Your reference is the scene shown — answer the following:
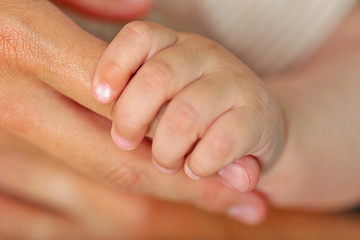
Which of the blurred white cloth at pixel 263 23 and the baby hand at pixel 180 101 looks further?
the blurred white cloth at pixel 263 23

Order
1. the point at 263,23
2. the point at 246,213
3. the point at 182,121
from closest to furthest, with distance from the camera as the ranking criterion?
the point at 182,121
the point at 246,213
the point at 263,23

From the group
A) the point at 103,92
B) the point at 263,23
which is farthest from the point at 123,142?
the point at 263,23

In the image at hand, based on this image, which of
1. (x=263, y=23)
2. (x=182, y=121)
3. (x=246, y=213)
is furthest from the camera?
(x=263, y=23)


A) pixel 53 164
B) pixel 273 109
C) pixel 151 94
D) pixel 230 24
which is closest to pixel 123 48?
pixel 151 94

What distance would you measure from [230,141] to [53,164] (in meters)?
0.33

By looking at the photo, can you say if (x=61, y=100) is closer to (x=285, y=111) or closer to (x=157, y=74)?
(x=157, y=74)

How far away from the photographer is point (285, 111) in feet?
2.10

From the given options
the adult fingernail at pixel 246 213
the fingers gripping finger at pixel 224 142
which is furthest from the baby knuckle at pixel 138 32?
the adult fingernail at pixel 246 213

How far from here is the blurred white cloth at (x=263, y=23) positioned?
774 millimetres

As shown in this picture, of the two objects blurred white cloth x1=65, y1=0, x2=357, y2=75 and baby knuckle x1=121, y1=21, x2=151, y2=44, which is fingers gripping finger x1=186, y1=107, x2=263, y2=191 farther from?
blurred white cloth x1=65, y1=0, x2=357, y2=75

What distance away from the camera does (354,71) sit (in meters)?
0.75

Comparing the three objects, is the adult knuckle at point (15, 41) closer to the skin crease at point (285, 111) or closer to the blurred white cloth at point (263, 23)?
the skin crease at point (285, 111)

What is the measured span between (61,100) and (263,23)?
0.44 meters

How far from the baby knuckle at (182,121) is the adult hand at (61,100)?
0.08 meters
